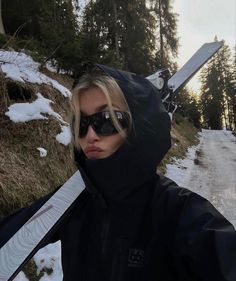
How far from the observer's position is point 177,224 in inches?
58.1

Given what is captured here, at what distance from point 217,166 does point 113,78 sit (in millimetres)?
14710

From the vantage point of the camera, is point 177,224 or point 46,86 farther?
point 46,86

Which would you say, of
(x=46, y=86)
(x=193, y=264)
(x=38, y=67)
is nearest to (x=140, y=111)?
(x=193, y=264)

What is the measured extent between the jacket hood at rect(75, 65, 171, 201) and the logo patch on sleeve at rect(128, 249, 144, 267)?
0.75ft

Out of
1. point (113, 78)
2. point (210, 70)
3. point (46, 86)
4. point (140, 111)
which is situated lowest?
point (210, 70)

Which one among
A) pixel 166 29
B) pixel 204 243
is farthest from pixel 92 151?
pixel 166 29

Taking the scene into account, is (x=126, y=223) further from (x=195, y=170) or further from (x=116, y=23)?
(x=116, y=23)

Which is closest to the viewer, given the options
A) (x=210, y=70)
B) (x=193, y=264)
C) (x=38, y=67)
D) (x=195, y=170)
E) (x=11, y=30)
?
(x=193, y=264)

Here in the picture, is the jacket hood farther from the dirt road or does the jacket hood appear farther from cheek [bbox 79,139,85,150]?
the dirt road

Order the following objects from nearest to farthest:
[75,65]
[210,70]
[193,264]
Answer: [193,264] < [75,65] < [210,70]

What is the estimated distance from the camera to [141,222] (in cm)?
159

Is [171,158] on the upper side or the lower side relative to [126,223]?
lower

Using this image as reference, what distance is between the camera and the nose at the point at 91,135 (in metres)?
1.81

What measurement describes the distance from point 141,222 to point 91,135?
18.3 inches
